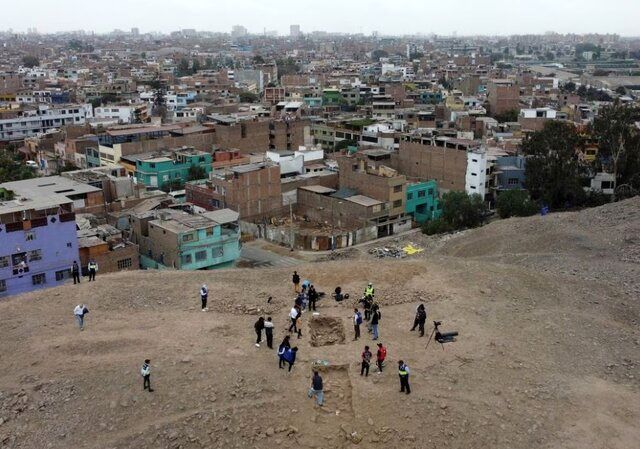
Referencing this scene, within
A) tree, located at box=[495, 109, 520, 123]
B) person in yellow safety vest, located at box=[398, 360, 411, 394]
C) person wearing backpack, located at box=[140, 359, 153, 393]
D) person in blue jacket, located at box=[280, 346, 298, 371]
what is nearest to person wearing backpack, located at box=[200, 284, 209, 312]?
person wearing backpack, located at box=[140, 359, 153, 393]

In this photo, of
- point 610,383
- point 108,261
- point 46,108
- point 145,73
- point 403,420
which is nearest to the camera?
point 403,420

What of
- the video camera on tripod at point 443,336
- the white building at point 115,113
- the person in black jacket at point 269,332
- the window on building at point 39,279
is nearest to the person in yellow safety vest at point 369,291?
the video camera on tripod at point 443,336

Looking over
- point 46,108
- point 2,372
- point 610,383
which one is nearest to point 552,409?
point 610,383

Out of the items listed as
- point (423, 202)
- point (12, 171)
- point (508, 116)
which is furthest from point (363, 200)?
point (508, 116)

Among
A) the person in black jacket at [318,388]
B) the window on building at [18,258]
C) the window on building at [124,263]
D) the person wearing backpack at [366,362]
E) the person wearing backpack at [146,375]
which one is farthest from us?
the window on building at [124,263]

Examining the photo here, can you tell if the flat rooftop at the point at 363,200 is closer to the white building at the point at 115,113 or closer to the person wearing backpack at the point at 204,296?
the person wearing backpack at the point at 204,296

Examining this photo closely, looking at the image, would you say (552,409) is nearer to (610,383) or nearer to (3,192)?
(610,383)
